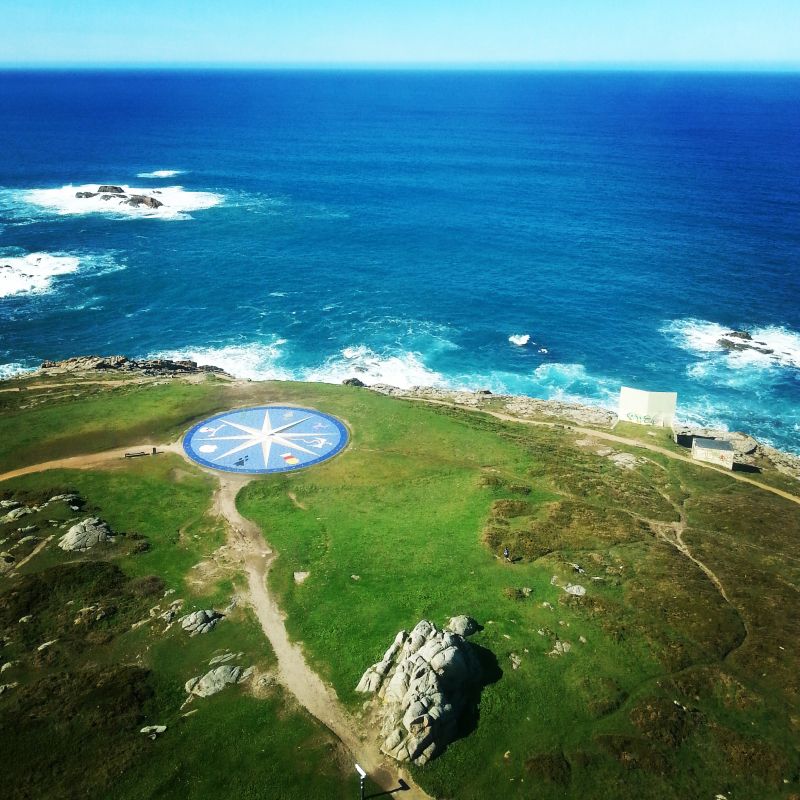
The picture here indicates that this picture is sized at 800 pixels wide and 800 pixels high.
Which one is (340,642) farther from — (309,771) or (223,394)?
(223,394)

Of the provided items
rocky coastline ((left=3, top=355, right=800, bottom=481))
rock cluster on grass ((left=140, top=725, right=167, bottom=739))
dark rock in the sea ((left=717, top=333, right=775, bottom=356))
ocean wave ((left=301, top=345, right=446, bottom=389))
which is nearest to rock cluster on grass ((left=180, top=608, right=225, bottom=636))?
rock cluster on grass ((left=140, top=725, right=167, bottom=739))

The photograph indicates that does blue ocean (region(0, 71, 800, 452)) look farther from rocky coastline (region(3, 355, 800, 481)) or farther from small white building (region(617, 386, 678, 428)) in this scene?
small white building (region(617, 386, 678, 428))

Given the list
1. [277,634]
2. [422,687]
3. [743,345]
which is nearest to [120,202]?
[743,345]

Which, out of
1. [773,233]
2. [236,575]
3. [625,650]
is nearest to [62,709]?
[236,575]

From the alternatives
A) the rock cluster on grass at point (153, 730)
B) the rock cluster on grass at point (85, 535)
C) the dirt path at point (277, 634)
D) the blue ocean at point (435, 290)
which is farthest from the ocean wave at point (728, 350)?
the rock cluster on grass at point (153, 730)

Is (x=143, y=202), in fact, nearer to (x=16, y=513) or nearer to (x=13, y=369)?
(x=13, y=369)

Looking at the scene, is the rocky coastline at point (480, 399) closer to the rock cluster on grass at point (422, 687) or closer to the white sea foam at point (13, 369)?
the white sea foam at point (13, 369)
